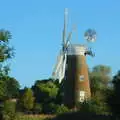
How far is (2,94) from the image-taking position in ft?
162

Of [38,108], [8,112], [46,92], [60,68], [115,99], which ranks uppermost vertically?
[60,68]

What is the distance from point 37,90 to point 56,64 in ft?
22.0

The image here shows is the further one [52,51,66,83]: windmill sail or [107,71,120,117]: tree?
[52,51,66,83]: windmill sail

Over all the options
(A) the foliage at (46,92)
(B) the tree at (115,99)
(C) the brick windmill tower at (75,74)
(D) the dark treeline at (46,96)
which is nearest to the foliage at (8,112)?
(D) the dark treeline at (46,96)

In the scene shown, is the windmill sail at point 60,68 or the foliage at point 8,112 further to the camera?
the windmill sail at point 60,68

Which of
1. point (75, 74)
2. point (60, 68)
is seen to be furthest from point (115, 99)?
point (60, 68)

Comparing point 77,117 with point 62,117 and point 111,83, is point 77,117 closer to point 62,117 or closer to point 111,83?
point 62,117

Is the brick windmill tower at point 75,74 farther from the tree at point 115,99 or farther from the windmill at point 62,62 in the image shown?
the tree at point 115,99

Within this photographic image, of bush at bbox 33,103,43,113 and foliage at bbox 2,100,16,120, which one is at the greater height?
bush at bbox 33,103,43,113

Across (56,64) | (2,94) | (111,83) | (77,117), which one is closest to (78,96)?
(56,64)

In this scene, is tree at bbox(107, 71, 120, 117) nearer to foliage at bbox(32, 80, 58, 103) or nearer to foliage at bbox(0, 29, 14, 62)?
foliage at bbox(0, 29, 14, 62)

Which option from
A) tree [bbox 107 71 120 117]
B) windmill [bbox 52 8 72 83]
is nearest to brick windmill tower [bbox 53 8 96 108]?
windmill [bbox 52 8 72 83]

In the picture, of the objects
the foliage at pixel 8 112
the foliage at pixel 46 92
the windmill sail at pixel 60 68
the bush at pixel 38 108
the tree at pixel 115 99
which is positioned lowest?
the tree at pixel 115 99

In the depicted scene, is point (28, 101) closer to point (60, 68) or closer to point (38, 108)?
point (38, 108)
